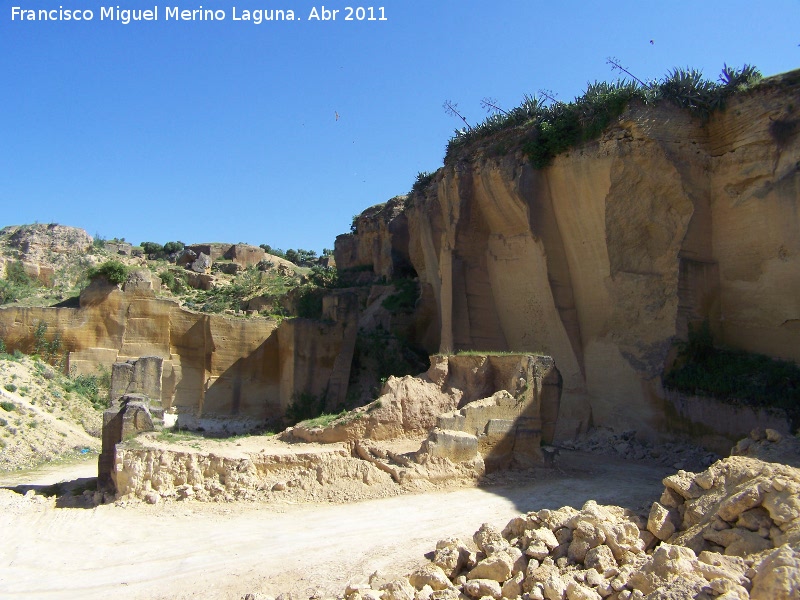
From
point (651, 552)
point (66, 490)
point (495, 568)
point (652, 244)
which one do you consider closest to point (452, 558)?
point (495, 568)

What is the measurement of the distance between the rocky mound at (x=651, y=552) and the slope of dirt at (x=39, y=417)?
457 inches

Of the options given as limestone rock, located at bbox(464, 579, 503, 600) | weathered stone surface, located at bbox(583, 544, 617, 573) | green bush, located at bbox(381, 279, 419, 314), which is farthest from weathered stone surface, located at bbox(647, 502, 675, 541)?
green bush, located at bbox(381, 279, 419, 314)

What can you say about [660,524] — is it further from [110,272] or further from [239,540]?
[110,272]

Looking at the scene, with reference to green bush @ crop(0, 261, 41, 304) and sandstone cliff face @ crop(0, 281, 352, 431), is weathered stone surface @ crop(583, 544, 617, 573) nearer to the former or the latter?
sandstone cliff face @ crop(0, 281, 352, 431)

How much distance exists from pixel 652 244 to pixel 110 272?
15.1m

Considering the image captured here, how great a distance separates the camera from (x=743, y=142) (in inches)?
680

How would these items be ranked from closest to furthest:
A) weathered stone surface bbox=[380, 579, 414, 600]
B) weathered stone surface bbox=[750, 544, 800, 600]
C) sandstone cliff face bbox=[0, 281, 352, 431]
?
weathered stone surface bbox=[750, 544, 800, 600] → weathered stone surface bbox=[380, 579, 414, 600] → sandstone cliff face bbox=[0, 281, 352, 431]

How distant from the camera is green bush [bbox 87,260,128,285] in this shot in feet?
65.8

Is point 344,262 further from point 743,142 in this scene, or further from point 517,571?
point 517,571

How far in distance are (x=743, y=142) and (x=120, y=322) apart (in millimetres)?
17461

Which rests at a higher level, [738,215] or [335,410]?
[738,215]

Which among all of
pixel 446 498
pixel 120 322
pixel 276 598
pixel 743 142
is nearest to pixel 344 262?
pixel 120 322

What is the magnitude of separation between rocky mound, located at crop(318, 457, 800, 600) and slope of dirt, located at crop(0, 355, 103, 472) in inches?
457

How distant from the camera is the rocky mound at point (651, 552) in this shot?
5.94 m
